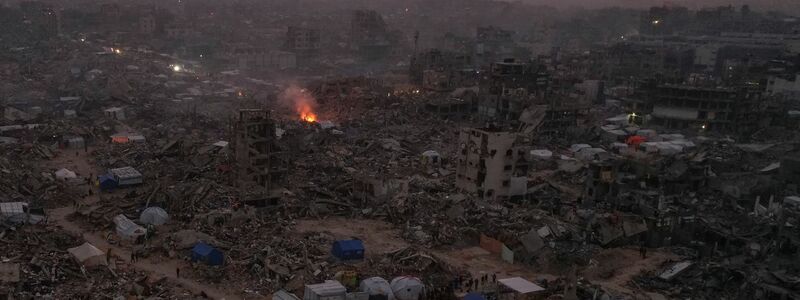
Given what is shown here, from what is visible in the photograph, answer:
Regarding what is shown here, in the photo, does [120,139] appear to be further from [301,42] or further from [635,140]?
[301,42]

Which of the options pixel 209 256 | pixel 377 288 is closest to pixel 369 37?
pixel 209 256

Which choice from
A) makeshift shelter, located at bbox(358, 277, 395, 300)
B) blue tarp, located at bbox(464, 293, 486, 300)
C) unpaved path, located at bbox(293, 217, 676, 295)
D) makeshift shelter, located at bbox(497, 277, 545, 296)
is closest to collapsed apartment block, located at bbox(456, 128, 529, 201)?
unpaved path, located at bbox(293, 217, 676, 295)

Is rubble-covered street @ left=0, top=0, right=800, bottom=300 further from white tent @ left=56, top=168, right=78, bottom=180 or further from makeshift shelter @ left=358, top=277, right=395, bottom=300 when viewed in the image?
white tent @ left=56, top=168, right=78, bottom=180

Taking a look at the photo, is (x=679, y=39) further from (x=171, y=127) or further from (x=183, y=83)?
(x=171, y=127)

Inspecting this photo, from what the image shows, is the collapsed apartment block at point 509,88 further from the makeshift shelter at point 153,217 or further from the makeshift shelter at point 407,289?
the makeshift shelter at point 407,289

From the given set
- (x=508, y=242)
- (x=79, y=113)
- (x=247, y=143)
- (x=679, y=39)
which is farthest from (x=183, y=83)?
(x=679, y=39)

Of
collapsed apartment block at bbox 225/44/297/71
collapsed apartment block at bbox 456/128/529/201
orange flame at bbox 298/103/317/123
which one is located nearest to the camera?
collapsed apartment block at bbox 456/128/529/201
